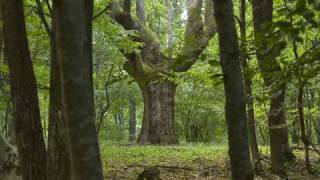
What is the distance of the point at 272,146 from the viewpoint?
711cm

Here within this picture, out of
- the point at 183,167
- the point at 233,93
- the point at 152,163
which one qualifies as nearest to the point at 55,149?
the point at 183,167

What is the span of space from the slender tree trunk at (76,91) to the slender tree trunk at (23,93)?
301cm

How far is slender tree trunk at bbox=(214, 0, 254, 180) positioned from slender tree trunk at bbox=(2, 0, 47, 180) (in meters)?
3.24

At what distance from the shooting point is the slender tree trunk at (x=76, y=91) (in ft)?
8.11

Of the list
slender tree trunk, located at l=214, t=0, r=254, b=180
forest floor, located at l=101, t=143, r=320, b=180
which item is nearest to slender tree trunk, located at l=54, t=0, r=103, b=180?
slender tree trunk, located at l=214, t=0, r=254, b=180

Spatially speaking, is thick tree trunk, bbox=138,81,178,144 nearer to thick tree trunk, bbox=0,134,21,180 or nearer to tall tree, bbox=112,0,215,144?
tall tree, bbox=112,0,215,144

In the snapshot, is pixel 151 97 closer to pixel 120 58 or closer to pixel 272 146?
A: pixel 120 58

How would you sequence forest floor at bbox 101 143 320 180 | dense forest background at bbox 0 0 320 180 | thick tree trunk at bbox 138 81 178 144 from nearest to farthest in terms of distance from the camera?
1. dense forest background at bbox 0 0 320 180
2. forest floor at bbox 101 143 320 180
3. thick tree trunk at bbox 138 81 178 144

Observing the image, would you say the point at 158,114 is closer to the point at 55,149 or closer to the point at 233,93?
the point at 55,149

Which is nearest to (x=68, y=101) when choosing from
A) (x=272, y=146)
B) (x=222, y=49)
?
(x=222, y=49)

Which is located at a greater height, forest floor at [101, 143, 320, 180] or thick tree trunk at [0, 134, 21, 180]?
thick tree trunk at [0, 134, 21, 180]

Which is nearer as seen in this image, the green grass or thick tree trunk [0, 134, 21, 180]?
thick tree trunk [0, 134, 21, 180]

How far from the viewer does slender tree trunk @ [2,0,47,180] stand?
17.7ft

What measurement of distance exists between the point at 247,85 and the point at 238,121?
4670 mm
